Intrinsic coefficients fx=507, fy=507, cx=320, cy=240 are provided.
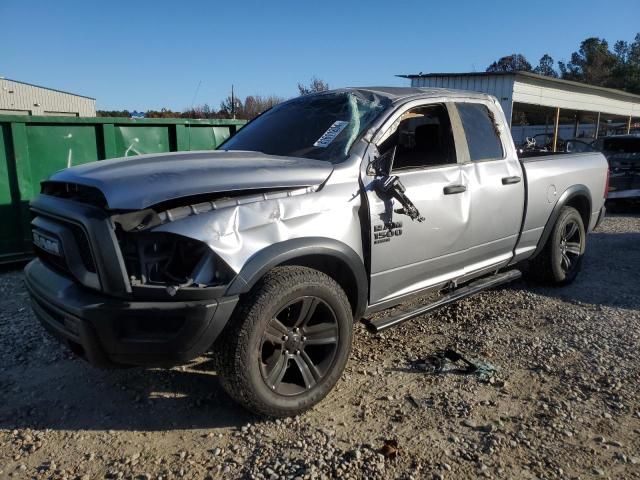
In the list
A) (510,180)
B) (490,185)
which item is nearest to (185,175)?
(490,185)

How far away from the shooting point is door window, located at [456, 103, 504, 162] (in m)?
4.18

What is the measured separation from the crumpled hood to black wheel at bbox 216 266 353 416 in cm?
53

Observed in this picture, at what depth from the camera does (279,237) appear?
9.14 ft

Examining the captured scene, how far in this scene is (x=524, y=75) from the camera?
17719 millimetres

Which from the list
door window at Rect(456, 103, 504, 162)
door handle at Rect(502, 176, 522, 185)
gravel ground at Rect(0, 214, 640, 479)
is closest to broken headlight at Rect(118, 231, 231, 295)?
gravel ground at Rect(0, 214, 640, 479)

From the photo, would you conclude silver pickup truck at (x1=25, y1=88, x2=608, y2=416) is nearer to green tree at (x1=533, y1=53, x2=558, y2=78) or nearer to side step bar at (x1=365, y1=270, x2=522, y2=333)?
side step bar at (x1=365, y1=270, x2=522, y2=333)

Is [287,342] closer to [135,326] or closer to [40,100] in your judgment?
[135,326]

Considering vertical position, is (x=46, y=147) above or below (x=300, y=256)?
above

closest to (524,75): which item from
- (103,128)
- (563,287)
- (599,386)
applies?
(563,287)

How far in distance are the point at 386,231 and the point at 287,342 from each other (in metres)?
0.97

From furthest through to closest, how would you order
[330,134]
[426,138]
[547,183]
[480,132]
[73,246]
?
[547,183]
[480,132]
[426,138]
[330,134]
[73,246]

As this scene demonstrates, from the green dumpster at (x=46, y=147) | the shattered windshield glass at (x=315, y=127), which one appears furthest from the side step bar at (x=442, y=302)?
the green dumpster at (x=46, y=147)

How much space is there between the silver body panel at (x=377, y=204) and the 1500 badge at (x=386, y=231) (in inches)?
1.0

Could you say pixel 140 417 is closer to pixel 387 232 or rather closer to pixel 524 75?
pixel 387 232
